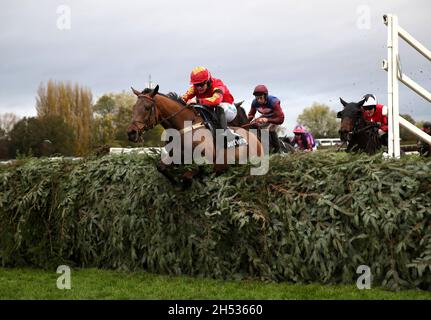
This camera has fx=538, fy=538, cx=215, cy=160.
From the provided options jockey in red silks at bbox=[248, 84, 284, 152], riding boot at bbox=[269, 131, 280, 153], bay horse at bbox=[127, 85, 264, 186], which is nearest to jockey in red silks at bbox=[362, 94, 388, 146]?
jockey in red silks at bbox=[248, 84, 284, 152]

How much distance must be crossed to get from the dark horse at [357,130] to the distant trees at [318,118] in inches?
2193

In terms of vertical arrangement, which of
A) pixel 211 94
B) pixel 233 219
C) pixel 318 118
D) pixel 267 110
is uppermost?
pixel 318 118

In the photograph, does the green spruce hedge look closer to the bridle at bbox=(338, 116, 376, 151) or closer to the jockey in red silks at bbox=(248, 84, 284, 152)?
the bridle at bbox=(338, 116, 376, 151)

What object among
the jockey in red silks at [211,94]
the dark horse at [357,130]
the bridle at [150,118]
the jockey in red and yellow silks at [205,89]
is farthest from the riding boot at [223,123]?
the dark horse at [357,130]

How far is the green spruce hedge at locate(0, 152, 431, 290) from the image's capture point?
6316 millimetres

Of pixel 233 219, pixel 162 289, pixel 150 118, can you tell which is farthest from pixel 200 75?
pixel 162 289

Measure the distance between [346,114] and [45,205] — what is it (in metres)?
5.41

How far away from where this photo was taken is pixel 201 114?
796cm

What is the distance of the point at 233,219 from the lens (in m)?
7.01

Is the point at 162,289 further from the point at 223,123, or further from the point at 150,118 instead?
the point at 223,123

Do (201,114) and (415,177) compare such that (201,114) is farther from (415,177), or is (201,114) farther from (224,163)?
(415,177)

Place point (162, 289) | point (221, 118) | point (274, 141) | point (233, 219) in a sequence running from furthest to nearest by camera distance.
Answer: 1. point (274, 141)
2. point (221, 118)
3. point (233, 219)
4. point (162, 289)

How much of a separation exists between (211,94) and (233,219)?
222 cm

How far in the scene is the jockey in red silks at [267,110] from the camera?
10.8 meters
